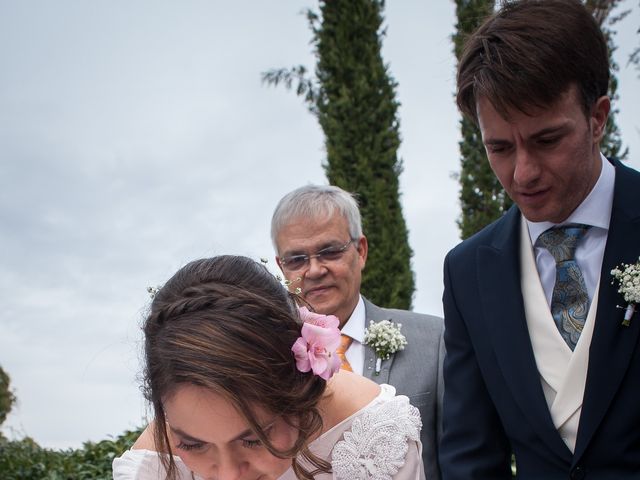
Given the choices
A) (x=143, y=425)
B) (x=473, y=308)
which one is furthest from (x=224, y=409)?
(x=143, y=425)

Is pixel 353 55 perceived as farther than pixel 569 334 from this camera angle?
Yes

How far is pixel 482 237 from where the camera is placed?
3.22m

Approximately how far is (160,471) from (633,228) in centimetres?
207

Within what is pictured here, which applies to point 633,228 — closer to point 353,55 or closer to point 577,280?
point 577,280

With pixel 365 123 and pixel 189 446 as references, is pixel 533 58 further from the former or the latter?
pixel 365 123

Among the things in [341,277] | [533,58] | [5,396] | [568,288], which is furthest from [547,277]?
[5,396]

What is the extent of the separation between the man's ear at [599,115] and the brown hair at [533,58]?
1.0 inches

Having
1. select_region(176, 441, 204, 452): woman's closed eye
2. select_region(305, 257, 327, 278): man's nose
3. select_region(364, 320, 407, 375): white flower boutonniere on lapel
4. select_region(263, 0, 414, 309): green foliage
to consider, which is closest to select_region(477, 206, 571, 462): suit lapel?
select_region(176, 441, 204, 452): woman's closed eye

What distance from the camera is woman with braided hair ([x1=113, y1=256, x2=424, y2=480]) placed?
8.72 ft

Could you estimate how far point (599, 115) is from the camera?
293 cm

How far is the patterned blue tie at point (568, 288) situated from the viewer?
283 cm

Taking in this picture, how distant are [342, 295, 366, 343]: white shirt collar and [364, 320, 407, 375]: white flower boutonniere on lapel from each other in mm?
92

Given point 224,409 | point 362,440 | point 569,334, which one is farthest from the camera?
point 362,440

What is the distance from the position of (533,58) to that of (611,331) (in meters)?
1.02
